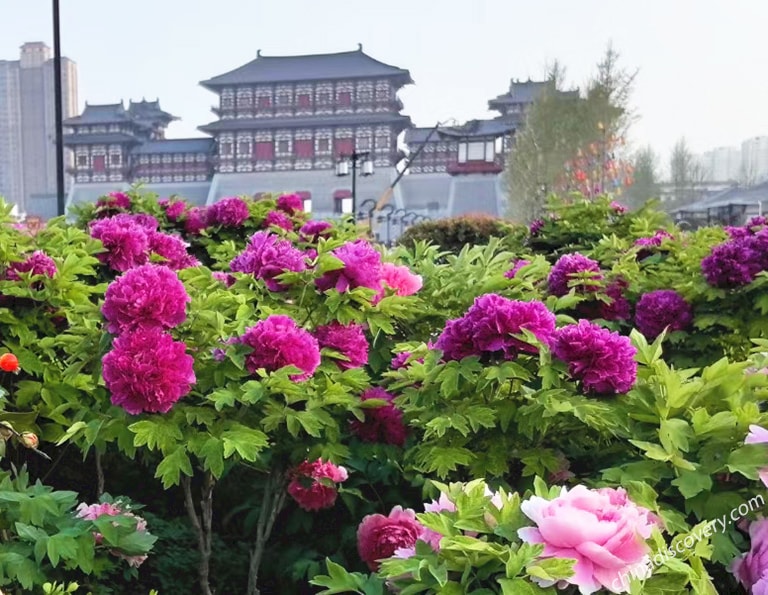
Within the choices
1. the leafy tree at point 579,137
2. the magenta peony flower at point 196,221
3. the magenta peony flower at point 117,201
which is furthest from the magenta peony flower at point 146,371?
the leafy tree at point 579,137

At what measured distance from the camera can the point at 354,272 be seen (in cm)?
171

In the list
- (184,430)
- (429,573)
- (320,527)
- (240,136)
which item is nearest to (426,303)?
(320,527)

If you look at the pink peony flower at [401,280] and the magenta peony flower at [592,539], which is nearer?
the magenta peony flower at [592,539]

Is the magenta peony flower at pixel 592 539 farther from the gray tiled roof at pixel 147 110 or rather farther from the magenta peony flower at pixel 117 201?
the gray tiled roof at pixel 147 110

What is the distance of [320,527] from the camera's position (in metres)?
2.11

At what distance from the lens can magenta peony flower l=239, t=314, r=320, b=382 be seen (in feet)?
5.02

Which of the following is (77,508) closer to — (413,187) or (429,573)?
(429,573)

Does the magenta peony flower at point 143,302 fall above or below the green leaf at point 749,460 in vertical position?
above

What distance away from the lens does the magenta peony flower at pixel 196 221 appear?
A: 13.2ft

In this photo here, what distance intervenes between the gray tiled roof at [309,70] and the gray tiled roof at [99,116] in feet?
15.3

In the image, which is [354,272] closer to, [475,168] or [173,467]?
[173,467]

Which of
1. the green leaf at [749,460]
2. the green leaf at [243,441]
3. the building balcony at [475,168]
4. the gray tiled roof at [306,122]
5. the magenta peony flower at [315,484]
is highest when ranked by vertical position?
the gray tiled roof at [306,122]

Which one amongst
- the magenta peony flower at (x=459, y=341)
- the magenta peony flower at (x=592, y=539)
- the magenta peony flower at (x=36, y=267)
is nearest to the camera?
the magenta peony flower at (x=592, y=539)

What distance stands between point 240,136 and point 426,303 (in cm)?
3564
